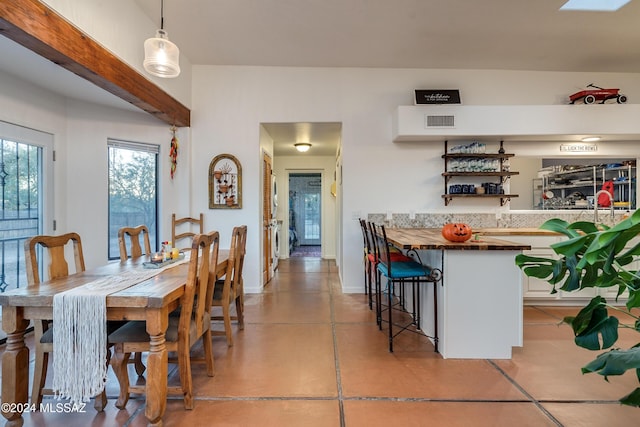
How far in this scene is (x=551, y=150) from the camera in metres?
4.22

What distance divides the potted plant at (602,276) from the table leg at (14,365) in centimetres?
252

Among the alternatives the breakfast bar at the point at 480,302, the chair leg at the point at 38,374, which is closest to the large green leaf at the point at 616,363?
the breakfast bar at the point at 480,302

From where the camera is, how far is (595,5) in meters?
3.00

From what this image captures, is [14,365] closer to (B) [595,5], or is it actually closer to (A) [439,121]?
(A) [439,121]

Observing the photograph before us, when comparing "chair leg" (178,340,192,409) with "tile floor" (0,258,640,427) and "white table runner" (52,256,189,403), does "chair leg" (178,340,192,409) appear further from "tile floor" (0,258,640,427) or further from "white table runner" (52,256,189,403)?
"white table runner" (52,256,189,403)

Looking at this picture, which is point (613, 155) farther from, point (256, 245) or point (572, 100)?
point (256, 245)

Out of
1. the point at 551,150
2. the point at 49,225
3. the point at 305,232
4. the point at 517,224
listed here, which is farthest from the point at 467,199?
the point at 305,232

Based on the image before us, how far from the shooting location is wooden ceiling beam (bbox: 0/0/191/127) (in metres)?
1.88

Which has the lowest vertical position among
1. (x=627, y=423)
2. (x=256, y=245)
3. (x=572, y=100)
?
(x=627, y=423)

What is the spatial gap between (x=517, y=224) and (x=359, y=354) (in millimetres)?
3043

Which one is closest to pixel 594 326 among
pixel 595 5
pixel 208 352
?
pixel 208 352

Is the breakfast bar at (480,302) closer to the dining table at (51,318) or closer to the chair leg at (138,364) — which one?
the dining table at (51,318)

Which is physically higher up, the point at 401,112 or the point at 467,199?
the point at 401,112

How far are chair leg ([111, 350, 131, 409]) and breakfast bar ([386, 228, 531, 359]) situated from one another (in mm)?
1989
